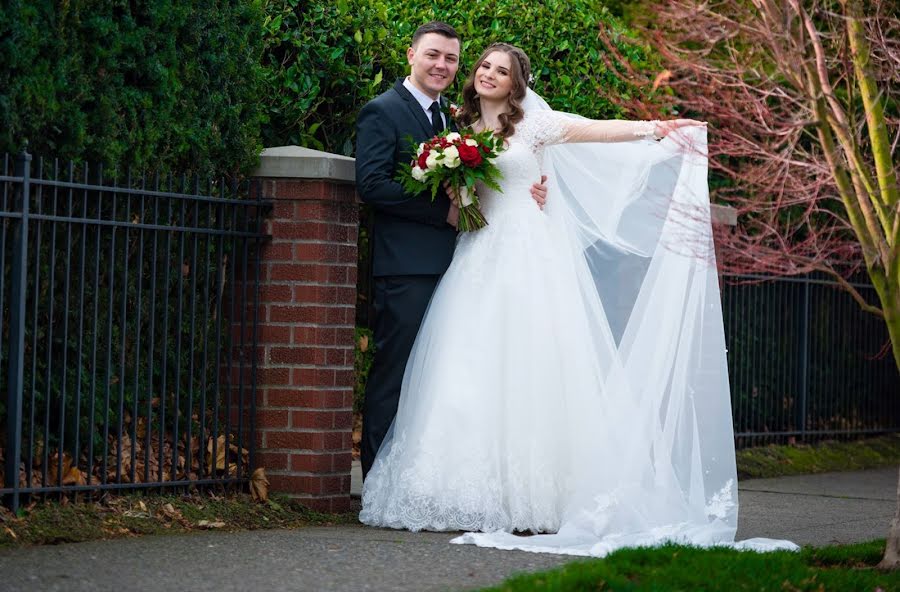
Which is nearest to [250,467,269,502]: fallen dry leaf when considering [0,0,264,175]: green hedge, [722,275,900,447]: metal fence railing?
[0,0,264,175]: green hedge

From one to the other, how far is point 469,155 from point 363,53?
5.81 feet

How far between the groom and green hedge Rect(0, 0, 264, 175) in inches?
25.6

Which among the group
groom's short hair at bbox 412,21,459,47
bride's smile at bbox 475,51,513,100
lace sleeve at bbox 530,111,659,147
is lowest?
lace sleeve at bbox 530,111,659,147

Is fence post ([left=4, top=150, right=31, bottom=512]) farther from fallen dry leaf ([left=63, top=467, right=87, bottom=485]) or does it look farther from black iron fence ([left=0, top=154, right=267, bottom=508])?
fallen dry leaf ([left=63, top=467, right=87, bottom=485])

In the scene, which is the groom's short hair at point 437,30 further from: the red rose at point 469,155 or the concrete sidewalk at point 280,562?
the concrete sidewalk at point 280,562

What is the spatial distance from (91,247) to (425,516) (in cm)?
194

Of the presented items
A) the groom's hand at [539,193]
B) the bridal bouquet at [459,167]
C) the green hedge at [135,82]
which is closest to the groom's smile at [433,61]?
the bridal bouquet at [459,167]

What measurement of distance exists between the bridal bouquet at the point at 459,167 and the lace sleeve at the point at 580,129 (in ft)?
0.97

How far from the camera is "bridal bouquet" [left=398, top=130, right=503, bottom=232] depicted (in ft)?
21.2

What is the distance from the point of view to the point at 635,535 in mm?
6000

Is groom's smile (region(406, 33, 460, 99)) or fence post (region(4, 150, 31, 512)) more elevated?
groom's smile (region(406, 33, 460, 99))

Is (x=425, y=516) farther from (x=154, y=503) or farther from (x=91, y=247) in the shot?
(x=91, y=247)

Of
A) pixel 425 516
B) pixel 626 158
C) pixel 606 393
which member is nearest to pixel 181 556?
pixel 425 516

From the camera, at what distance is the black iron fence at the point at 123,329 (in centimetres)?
561
